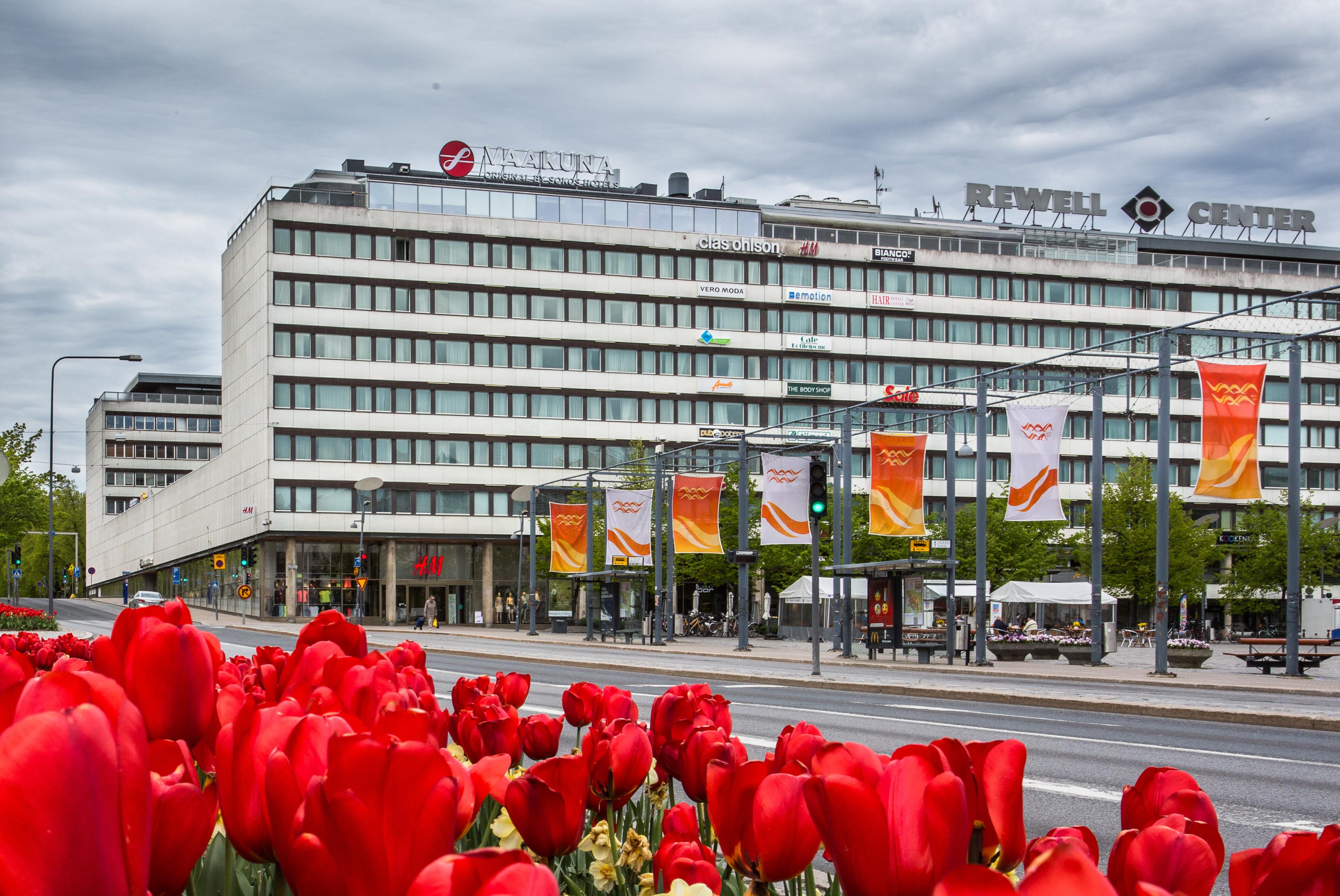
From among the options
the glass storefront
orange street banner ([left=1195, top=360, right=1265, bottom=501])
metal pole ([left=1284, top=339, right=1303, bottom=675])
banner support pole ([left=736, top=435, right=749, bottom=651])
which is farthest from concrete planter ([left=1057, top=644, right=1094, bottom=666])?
the glass storefront

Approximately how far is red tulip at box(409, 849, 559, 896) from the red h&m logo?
81.0 meters

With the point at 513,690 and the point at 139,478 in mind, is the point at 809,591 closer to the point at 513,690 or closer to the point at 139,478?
the point at 513,690

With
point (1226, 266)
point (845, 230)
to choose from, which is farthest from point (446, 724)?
point (1226, 266)

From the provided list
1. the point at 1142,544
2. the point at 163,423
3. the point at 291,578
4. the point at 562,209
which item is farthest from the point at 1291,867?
the point at 163,423

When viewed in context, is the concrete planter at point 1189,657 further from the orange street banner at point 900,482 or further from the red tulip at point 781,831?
the red tulip at point 781,831

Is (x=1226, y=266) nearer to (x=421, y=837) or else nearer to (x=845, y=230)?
(x=845, y=230)

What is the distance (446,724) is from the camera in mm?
3012

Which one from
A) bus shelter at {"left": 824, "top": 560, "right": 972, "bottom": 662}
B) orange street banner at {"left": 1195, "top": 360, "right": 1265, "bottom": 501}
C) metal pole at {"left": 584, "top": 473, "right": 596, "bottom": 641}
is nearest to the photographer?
orange street banner at {"left": 1195, "top": 360, "right": 1265, "bottom": 501}

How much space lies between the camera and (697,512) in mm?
44156

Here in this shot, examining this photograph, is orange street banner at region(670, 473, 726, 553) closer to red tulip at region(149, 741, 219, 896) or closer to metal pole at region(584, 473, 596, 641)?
metal pole at region(584, 473, 596, 641)

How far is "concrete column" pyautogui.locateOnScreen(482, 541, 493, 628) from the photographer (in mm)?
78188

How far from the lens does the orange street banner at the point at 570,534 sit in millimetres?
51969

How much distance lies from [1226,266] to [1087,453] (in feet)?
51.5

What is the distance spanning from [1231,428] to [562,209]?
57113mm
